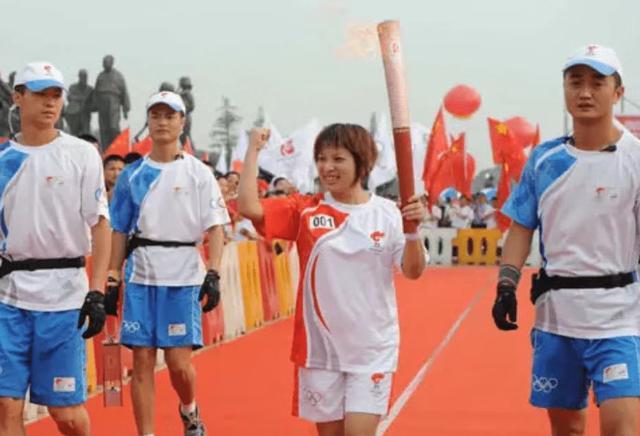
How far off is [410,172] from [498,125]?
68.9ft

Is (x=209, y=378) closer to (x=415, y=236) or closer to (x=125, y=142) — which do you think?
(x=415, y=236)

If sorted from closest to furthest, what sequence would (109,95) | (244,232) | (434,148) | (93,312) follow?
(93,312) → (244,232) → (109,95) → (434,148)

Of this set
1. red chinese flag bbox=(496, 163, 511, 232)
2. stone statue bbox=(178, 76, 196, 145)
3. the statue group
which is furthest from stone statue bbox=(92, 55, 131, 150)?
red chinese flag bbox=(496, 163, 511, 232)

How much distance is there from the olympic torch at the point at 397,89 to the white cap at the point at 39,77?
133cm

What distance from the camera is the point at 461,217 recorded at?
1021 inches

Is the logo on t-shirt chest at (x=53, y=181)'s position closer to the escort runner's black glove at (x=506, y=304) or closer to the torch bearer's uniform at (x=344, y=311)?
the torch bearer's uniform at (x=344, y=311)

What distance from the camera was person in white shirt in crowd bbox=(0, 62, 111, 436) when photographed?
4418 mm

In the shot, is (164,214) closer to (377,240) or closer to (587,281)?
(377,240)

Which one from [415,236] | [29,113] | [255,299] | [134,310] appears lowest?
[255,299]

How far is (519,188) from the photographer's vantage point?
4.31 metres

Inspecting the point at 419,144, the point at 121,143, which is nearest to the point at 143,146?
the point at 121,143

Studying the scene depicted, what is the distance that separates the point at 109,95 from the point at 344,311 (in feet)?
42.7

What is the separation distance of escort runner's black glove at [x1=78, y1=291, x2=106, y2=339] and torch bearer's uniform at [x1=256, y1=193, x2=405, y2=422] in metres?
0.67

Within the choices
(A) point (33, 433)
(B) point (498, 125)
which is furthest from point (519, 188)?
(B) point (498, 125)
